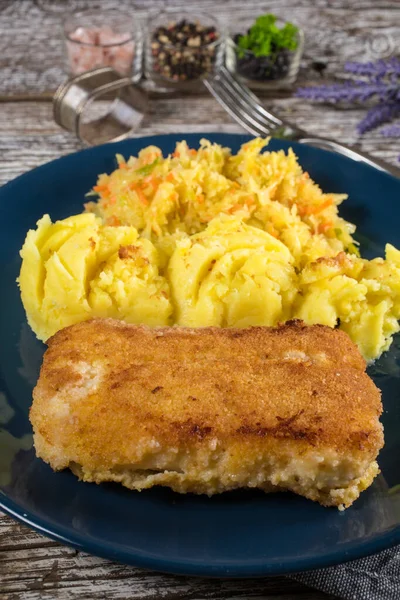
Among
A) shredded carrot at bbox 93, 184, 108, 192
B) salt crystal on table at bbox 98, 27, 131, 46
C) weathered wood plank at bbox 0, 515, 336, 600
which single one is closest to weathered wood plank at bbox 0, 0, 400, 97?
salt crystal on table at bbox 98, 27, 131, 46

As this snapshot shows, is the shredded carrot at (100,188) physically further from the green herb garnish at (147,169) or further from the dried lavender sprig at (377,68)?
the dried lavender sprig at (377,68)

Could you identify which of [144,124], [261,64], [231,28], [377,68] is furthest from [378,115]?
[144,124]

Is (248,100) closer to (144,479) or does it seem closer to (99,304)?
(99,304)

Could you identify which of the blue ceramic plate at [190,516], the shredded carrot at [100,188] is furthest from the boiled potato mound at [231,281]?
the shredded carrot at [100,188]

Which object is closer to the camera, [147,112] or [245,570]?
[245,570]

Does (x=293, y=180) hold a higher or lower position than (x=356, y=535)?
higher

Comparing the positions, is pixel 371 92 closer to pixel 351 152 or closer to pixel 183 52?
pixel 351 152

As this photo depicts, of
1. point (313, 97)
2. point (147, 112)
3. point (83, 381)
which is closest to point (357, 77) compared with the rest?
point (313, 97)
